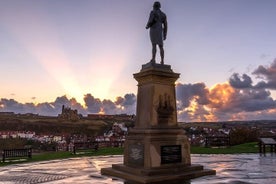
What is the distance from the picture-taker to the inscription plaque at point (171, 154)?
11.5 m

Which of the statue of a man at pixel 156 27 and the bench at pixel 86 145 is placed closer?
the statue of a man at pixel 156 27

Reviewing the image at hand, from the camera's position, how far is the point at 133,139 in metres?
12.1

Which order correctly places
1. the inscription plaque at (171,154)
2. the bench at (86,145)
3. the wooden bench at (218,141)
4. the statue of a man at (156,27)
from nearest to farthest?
the inscription plaque at (171,154), the statue of a man at (156,27), the bench at (86,145), the wooden bench at (218,141)

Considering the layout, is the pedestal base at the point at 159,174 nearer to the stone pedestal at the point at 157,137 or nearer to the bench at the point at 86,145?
the stone pedestal at the point at 157,137

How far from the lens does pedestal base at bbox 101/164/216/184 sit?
34.5 ft

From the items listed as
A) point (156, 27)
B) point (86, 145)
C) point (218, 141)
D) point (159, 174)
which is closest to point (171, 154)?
point (159, 174)

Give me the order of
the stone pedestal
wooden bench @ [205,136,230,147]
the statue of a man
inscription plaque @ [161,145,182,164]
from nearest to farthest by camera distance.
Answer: the stone pedestal → inscription plaque @ [161,145,182,164] → the statue of a man → wooden bench @ [205,136,230,147]

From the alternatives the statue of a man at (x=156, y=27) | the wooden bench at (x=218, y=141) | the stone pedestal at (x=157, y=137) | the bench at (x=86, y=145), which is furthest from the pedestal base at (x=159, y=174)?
the wooden bench at (x=218, y=141)

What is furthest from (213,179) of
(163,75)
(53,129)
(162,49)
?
(53,129)

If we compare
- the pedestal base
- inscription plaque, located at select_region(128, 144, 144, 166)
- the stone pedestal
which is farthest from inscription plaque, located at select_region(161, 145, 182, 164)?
inscription plaque, located at select_region(128, 144, 144, 166)

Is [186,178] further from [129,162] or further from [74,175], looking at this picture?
[74,175]

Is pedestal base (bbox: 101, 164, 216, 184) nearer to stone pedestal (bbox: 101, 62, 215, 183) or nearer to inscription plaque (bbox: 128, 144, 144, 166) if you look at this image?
stone pedestal (bbox: 101, 62, 215, 183)

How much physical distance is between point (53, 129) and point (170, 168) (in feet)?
322

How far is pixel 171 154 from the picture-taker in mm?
11656
